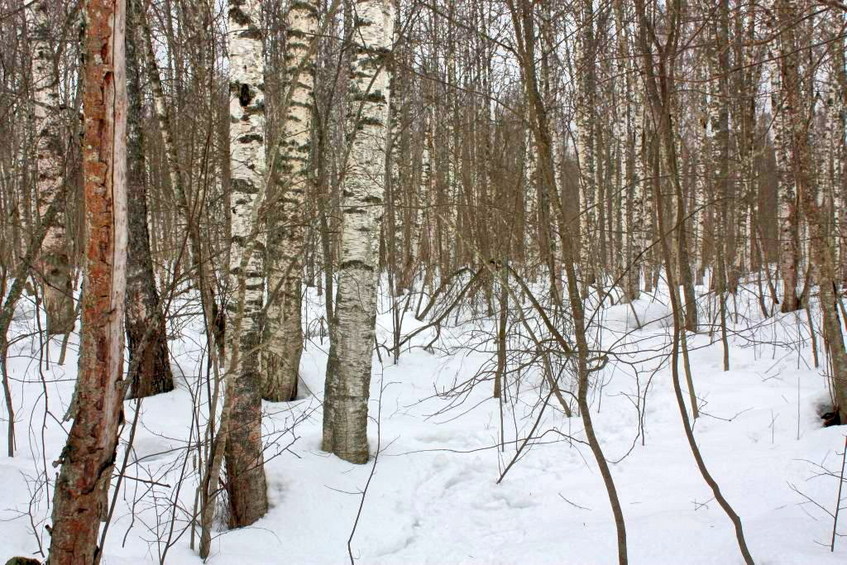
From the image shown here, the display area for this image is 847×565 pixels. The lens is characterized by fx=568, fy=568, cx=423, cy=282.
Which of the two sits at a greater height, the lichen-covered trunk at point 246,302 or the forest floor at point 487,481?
the lichen-covered trunk at point 246,302

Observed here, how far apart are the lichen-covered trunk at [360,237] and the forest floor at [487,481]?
1.10ft

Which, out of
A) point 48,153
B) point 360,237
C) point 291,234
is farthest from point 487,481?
point 48,153

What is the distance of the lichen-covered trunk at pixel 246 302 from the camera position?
3.21m

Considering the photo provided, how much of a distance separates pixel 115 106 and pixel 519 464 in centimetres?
418

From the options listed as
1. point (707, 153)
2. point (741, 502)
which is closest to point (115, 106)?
point (741, 502)

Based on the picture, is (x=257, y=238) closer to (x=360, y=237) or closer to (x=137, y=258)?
(x=360, y=237)

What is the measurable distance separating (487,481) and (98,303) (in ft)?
11.7

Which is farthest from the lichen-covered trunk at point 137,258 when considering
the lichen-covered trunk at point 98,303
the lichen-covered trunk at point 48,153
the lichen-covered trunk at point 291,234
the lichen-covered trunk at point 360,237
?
the lichen-covered trunk at point 98,303

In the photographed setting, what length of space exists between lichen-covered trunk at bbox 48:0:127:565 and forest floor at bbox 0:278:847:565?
365 millimetres

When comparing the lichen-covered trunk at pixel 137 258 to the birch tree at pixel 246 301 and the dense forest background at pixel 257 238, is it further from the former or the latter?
the birch tree at pixel 246 301

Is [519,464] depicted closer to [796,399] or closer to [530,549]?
[530,549]

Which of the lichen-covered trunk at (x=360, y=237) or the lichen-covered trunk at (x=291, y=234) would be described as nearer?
the lichen-covered trunk at (x=360, y=237)

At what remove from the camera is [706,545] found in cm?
312

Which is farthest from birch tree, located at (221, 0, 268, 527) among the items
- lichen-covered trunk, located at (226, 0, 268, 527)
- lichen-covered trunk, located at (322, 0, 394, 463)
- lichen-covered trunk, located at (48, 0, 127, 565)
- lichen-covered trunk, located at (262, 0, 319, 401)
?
lichen-covered trunk, located at (262, 0, 319, 401)
